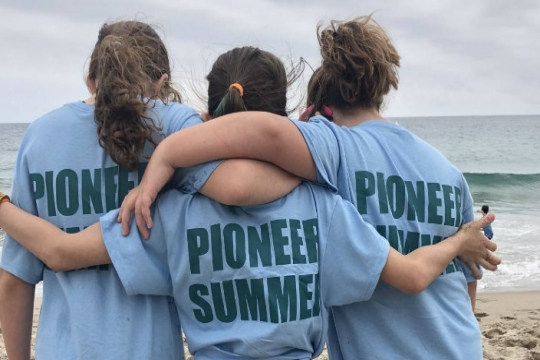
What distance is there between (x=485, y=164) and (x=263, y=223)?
2393cm

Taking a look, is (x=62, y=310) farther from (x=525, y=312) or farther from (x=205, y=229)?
(x=525, y=312)

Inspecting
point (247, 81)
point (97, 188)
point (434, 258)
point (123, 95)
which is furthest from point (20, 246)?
point (434, 258)

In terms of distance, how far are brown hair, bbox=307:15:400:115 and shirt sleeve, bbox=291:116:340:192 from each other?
226mm

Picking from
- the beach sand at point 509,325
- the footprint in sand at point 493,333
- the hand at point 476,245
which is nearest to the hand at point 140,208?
the hand at point 476,245

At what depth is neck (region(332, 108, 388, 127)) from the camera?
2.21 m

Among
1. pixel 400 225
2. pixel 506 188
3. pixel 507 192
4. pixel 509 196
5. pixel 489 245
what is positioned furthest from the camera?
pixel 506 188

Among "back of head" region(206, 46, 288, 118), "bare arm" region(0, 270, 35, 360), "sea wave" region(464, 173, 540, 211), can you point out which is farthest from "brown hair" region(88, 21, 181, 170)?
"sea wave" region(464, 173, 540, 211)

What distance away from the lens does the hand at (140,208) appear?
5.94 ft

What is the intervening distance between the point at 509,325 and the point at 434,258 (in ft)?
14.2

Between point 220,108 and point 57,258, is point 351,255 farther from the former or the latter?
point 57,258

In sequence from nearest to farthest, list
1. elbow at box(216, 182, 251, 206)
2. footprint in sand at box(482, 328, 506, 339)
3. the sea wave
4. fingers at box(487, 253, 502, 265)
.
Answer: elbow at box(216, 182, 251, 206) → fingers at box(487, 253, 502, 265) → footprint in sand at box(482, 328, 506, 339) → the sea wave

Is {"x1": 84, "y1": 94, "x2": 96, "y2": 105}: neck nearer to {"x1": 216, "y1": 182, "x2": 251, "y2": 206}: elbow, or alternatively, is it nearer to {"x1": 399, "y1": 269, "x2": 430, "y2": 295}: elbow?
{"x1": 216, "y1": 182, "x2": 251, "y2": 206}: elbow

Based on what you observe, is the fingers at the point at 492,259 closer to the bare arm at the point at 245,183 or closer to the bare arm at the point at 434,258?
the bare arm at the point at 434,258

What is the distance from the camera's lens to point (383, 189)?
2051 mm
